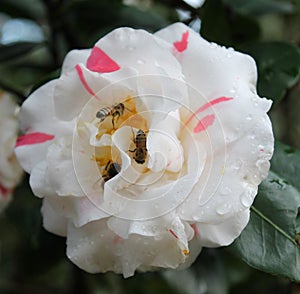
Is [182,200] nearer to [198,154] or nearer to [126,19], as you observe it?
[198,154]

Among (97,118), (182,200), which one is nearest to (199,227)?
(182,200)

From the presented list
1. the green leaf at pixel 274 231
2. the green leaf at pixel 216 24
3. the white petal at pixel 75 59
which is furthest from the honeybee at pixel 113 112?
the green leaf at pixel 216 24

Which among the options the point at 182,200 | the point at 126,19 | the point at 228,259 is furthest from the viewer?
the point at 228,259

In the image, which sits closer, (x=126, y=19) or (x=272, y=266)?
(x=272, y=266)

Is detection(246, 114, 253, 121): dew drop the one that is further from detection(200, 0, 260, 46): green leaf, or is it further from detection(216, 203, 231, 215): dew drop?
detection(200, 0, 260, 46): green leaf

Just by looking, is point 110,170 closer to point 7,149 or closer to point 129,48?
point 129,48

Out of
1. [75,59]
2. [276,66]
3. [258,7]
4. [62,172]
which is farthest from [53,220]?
[258,7]
